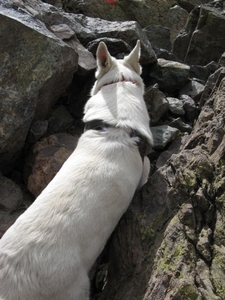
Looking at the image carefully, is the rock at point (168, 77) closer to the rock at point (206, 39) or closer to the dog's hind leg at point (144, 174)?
the rock at point (206, 39)

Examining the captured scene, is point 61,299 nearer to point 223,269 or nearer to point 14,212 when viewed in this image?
point 223,269

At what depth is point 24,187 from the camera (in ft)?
23.8

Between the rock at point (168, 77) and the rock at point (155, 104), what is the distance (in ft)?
4.87

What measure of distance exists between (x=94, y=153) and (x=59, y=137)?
279 cm

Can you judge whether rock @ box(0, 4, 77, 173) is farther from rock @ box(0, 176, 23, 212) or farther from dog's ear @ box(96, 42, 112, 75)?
dog's ear @ box(96, 42, 112, 75)

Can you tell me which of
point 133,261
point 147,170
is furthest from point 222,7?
point 133,261

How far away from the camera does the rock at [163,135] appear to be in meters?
7.45

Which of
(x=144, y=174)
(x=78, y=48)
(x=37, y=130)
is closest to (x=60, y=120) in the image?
(x=37, y=130)

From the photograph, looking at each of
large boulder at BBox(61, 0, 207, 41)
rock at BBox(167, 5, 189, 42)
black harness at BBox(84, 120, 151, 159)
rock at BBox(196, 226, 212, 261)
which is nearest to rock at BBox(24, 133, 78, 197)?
black harness at BBox(84, 120, 151, 159)

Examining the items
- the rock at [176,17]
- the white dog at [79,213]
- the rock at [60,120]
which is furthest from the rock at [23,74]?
the rock at [176,17]

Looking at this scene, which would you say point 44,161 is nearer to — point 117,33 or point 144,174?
point 144,174

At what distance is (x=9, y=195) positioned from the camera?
6.81 m

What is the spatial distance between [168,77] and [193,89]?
71 centimetres

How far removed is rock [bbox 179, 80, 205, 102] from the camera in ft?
31.3
